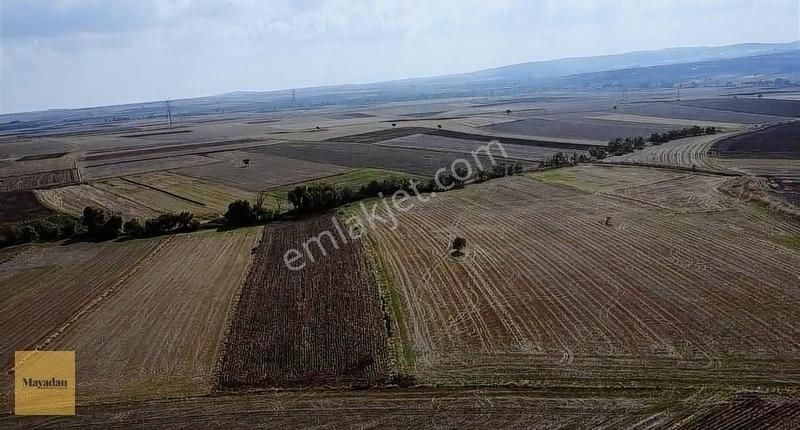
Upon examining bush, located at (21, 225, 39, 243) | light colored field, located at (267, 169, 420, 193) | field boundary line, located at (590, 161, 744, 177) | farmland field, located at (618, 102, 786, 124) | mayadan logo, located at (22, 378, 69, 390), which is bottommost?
mayadan logo, located at (22, 378, 69, 390)

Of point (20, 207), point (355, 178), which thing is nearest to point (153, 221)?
point (20, 207)

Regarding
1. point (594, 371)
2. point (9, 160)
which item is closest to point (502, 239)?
point (594, 371)

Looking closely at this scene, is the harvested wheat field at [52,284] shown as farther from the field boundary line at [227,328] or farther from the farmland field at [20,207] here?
the farmland field at [20,207]

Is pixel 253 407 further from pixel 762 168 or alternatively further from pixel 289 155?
pixel 289 155

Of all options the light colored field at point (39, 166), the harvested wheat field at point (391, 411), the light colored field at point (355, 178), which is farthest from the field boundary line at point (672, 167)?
the light colored field at point (39, 166)

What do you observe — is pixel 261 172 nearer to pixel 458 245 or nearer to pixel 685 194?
pixel 458 245

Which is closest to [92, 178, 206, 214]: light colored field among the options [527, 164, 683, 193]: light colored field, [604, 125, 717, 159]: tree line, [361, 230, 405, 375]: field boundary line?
[361, 230, 405, 375]: field boundary line

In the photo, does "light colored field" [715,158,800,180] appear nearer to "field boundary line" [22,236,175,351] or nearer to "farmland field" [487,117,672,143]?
"farmland field" [487,117,672,143]
